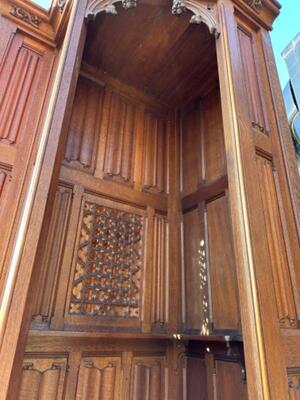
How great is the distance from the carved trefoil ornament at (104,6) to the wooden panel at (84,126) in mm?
613

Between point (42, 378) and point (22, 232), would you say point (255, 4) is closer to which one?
point (22, 232)

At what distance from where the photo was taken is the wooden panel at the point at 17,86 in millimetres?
1886

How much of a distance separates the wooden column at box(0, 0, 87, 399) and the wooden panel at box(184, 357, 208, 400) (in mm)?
1147

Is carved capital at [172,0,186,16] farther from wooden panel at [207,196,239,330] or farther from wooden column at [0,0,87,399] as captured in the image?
wooden panel at [207,196,239,330]

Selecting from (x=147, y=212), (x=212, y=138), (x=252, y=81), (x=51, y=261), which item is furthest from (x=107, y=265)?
(x=252, y=81)

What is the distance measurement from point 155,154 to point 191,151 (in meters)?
0.30

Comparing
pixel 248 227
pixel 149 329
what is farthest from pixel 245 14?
pixel 149 329

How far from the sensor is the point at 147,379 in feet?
6.12

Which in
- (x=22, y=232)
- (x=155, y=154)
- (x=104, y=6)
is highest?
(x=104, y=6)

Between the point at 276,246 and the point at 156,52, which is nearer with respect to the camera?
the point at 276,246

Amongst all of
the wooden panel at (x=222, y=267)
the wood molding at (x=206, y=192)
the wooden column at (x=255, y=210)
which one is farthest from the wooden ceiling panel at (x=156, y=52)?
the wooden panel at (x=222, y=267)

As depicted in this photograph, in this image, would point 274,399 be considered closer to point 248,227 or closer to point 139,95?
point 248,227

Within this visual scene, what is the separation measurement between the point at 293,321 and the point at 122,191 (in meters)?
1.38

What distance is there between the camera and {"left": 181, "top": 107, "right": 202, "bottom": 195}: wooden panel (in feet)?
8.02
